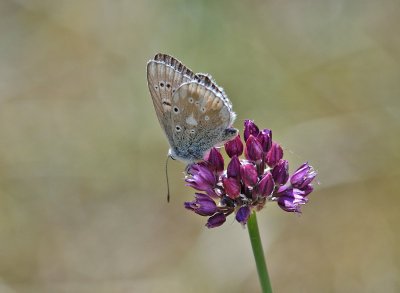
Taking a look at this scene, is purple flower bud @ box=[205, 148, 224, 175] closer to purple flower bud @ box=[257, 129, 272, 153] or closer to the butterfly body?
the butterfly body

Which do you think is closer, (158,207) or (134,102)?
(158,207)

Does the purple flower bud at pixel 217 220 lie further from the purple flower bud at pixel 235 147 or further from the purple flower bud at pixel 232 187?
the purple flower bud at pixel 235 147

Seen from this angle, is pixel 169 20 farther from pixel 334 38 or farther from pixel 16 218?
pixel 16 218

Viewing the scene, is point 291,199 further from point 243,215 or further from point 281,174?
point 243,215

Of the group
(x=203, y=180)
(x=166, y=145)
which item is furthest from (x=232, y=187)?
(x=166, y=145)

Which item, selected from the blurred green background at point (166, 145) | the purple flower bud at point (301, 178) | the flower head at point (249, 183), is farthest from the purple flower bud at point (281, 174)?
the blurred green background at point (166, 145)

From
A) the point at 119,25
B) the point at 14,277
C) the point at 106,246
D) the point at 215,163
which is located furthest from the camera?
the point at 119,25

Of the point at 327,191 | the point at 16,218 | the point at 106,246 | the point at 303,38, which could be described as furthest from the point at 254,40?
the point at 16,218

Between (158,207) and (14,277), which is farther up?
(158,207)

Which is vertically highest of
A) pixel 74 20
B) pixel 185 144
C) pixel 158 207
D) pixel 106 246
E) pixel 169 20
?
pixel 74 20
